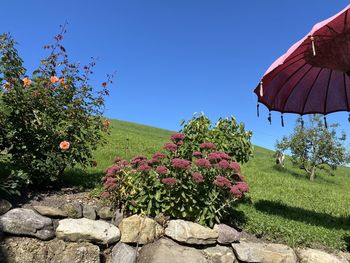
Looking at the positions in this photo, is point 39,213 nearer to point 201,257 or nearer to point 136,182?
point 136,182

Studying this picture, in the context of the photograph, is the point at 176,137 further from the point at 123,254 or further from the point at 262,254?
the point at 262,254

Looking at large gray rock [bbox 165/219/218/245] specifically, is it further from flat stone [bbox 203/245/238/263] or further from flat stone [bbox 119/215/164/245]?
flat stone [bbox 119/215/164/245]

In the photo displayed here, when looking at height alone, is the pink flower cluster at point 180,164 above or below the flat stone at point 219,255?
above

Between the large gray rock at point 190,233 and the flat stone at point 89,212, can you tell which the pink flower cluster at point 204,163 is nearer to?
the large gray rock at point 190,233

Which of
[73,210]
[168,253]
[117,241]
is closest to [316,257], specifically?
[168,253]

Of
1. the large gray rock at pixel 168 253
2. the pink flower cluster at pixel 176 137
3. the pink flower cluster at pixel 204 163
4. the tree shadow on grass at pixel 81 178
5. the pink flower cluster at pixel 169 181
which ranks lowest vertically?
the large gray rock at pixel 168 253

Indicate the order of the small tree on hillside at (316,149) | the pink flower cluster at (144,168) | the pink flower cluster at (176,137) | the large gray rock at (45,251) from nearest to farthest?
the large gray rock at (45,251) → the pink flower cluster at (144,168) → the pink flower cluster at (176,137) → the small tree on hillside at (316,149)

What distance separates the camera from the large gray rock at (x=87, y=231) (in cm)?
542

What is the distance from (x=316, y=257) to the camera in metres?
5.89

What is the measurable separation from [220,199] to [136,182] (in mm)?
1533

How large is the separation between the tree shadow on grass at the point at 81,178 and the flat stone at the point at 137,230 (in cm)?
201

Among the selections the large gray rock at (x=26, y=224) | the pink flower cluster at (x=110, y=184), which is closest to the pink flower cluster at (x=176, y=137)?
the pink flower cluster at (x=110, y=184)

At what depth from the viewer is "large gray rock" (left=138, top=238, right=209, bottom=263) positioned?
516cm

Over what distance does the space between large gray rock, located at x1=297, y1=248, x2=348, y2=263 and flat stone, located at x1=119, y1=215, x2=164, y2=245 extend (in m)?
2.55
